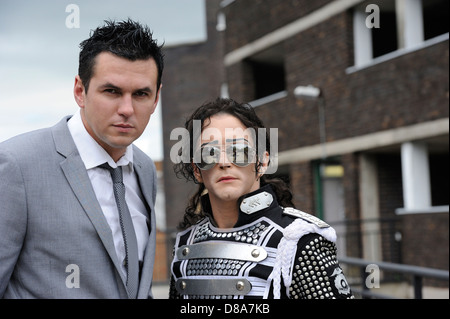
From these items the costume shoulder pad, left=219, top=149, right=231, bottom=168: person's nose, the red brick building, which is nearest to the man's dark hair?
left=219, top=149, right=231, bottom=168: person's nose

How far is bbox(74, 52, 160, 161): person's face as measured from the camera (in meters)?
2.54

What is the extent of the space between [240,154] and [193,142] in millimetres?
320

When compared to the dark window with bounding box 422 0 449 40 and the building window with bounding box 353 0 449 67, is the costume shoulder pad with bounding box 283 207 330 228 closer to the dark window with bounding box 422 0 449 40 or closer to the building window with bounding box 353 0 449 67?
the building window with bounding box 353 0 449 67

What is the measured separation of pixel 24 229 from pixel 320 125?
13.2 metres

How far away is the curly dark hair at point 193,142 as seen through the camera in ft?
9.59

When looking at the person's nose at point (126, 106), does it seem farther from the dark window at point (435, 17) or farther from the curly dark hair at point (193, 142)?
the dark window at point (435, 17)

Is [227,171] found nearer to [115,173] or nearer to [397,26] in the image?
[115,173]

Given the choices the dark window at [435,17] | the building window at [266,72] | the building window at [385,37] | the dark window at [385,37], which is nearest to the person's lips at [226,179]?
the dark window at [435,17]

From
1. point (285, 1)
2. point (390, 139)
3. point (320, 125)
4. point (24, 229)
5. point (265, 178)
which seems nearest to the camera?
point (24, 229)

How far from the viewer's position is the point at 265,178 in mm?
3113

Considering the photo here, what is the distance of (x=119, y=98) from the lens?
256 cm

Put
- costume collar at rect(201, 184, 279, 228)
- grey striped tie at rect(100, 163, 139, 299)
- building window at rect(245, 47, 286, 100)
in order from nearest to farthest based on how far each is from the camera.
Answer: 1. grey striped tie at rect(100, 163, 139, 299)
2. costume collar at rect(201, 184, 279, 228)
3. building window at rect(245, 47, 286, 100)
